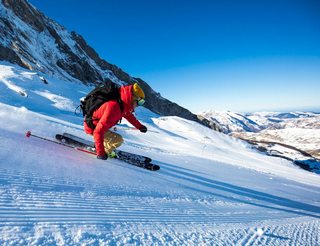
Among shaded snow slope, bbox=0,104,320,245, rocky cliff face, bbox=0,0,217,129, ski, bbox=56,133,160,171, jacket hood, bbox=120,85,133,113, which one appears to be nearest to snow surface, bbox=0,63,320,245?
shaded snow slope, bbox=0,104,320,245

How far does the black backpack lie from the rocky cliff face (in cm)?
4948

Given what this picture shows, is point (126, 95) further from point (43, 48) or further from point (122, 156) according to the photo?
point (43, 48)

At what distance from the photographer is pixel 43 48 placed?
7662 cm

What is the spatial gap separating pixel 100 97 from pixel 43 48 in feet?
255

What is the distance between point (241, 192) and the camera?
8375mm

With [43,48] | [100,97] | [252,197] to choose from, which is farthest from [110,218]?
[43,48]

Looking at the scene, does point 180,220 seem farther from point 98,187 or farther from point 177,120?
point 177,120

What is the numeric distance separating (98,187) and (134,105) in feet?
8.60

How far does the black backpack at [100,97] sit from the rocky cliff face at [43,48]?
49.5 metres

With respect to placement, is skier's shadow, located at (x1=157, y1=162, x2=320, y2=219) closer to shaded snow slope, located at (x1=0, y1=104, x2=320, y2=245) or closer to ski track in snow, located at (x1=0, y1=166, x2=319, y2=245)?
shaded snow slope, located at (x1=0, y1=104, x2=320, y2=245)

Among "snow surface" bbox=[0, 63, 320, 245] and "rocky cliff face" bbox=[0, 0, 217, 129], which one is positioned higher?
"rocky cliff face" bbox=[0, 0, 217, 129]

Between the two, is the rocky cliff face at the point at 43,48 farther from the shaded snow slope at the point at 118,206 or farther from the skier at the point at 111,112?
the shaded snow slope at the point at 118,206

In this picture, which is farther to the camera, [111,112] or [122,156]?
[122,156]

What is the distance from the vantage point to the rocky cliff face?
5822 cm
